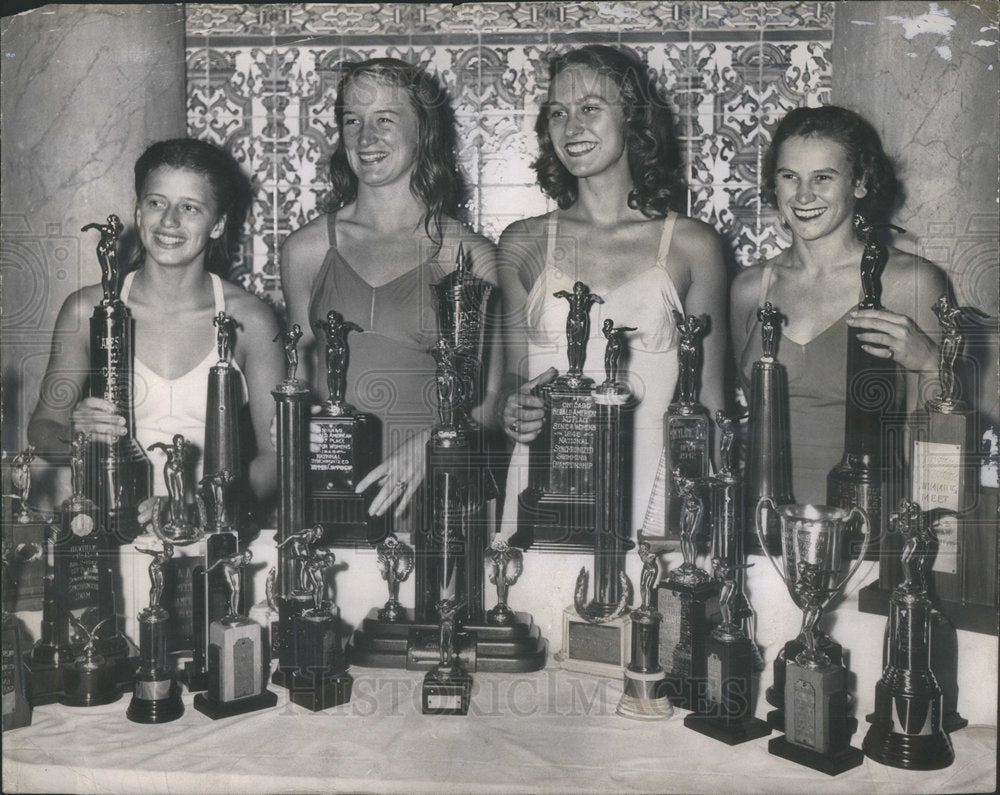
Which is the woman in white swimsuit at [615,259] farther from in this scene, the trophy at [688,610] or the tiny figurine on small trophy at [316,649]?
the tiny figurine on small trophy at [316,649]

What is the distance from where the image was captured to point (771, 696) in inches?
84.8

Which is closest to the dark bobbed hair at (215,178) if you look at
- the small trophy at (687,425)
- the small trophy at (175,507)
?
the small trophy at (175,507)

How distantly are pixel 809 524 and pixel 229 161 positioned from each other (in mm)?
1580

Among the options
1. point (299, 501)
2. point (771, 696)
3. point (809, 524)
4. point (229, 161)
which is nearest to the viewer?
point (809, 524)

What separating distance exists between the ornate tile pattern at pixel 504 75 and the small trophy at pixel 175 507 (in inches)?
27.1

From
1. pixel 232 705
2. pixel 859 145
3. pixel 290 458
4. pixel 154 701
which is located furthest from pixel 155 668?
pixel 859 145

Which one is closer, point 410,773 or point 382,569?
point 410,773

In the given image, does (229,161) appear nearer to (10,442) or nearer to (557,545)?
(10,442)

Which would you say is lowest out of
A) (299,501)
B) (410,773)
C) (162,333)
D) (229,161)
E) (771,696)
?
(410,773)

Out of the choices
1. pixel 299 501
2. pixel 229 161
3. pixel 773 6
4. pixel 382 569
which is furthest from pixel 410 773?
pixel 773 6

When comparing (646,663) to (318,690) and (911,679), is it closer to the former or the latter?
(911,679)

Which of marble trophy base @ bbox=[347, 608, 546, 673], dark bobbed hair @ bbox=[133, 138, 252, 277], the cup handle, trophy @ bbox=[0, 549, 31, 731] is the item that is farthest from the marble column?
the cup handle

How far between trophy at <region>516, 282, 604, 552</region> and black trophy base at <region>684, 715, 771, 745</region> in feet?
1.57

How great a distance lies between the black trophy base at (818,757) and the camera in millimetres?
1930
